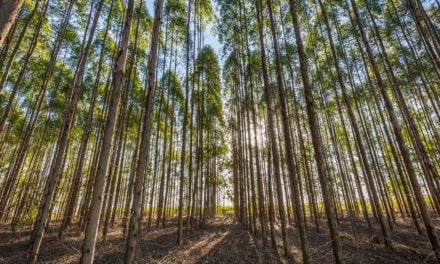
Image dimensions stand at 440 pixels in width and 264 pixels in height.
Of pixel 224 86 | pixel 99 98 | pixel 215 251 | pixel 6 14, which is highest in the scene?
pixel 224 86

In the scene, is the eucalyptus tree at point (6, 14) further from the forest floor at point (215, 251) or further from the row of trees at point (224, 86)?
the forest floor at point (215, 251)

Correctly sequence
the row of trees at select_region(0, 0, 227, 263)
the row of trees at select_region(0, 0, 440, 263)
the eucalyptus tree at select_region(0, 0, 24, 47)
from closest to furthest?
the eucalyptus tree at select_region(0, 0, 24, 47) → the row of trees at select_region(0, 0, 227, 263) → the row of trees at select_region(0, 0, 440, 263)

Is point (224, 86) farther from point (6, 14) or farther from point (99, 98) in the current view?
point (6, 14)

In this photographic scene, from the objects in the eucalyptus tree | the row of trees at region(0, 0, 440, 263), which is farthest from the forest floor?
the eucalyptus tree

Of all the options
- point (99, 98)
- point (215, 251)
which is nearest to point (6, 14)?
point (215, 251)

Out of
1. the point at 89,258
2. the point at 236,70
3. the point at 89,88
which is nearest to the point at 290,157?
the point at 89,258

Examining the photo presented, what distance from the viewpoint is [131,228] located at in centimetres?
399

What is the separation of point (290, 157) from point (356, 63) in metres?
10.2

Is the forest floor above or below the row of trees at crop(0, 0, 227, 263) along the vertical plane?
below

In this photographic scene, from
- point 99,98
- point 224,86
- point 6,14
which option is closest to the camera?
point 6,14

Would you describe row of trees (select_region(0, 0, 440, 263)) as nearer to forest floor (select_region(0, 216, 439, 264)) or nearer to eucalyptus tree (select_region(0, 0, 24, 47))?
forest floor (select_region(0, 216, 439, 264))

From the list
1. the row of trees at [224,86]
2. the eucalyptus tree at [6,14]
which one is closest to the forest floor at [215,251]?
the row of trees at [224,86]

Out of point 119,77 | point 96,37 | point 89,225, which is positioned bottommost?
point 89,225

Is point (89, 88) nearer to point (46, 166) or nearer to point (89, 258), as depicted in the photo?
point (46, 166)
